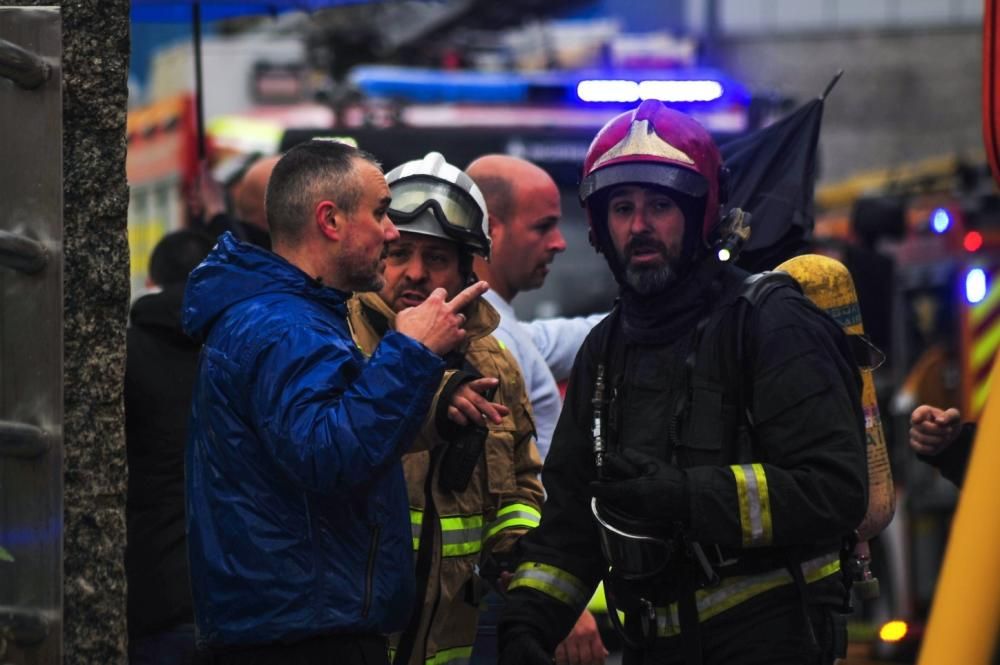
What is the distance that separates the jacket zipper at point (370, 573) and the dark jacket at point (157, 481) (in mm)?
1469

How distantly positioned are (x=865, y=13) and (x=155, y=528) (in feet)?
110

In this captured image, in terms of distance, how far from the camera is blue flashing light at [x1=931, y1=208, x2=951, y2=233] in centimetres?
1221

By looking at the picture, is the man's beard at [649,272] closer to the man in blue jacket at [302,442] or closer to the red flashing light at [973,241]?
the man in blue jacket at [302,442]

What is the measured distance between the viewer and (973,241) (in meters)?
12.1

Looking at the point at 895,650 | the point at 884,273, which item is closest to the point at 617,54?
the point at 884,273

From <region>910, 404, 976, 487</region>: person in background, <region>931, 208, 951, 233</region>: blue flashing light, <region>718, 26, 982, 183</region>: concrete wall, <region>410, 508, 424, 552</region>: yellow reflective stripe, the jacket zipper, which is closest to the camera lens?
the jacket zipper

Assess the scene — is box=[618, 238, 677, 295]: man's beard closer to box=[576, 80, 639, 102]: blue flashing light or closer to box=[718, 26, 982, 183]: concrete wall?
box=[576, 80, 639, 102]: blue flashing light

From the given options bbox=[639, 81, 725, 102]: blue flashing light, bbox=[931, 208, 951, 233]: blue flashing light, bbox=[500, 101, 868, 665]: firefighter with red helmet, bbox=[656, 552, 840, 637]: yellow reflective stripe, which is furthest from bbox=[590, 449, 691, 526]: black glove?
bbox=[931, 208, 951, 233]: blue flashing light

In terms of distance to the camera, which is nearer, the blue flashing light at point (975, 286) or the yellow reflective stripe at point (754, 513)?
the yellow reflective stripe at point (754, 513)

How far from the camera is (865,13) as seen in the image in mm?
36969

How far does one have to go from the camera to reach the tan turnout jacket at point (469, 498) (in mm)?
4500

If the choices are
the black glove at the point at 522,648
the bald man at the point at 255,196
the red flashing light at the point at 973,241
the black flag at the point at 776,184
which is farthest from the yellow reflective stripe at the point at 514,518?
the red flashing light at the point at 973,241

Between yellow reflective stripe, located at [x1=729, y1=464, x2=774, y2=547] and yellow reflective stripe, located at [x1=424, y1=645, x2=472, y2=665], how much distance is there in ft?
3.43

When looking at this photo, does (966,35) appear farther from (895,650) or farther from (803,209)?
(803,209)
